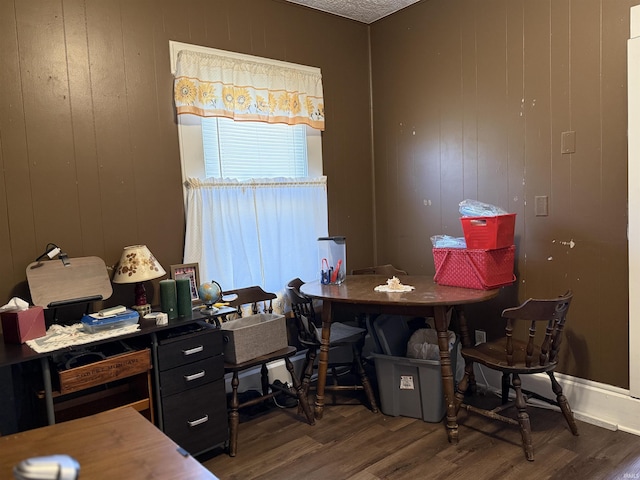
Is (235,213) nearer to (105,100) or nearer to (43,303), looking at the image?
(105,100)

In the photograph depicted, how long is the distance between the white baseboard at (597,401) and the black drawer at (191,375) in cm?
186

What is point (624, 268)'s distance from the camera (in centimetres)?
262

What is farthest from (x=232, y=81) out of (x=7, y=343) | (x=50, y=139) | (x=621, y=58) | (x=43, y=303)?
(x=621, y=58)

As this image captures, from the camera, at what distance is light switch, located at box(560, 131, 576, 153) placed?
2766 mm

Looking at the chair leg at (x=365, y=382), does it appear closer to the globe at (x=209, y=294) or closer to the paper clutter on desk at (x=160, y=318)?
the globe at (x=209, y=294)

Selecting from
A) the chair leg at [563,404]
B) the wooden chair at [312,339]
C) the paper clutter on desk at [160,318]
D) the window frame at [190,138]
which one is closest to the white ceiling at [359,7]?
the window frame at [190,138]

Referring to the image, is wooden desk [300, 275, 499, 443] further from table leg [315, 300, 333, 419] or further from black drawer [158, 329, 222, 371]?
black drawer [158, 329, 222, 371]

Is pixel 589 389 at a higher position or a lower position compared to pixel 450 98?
lower

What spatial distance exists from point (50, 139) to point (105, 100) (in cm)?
36

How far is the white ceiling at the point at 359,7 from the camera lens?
350 cm

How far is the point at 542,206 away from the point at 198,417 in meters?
2.26

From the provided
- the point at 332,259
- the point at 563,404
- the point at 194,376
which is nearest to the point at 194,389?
the point at 194,376

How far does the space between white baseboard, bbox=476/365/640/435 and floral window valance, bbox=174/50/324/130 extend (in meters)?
2.24

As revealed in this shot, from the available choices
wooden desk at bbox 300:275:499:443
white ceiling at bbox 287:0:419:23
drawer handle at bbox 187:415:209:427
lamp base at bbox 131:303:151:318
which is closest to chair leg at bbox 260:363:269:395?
wooden desk at bbox 300:275:499:443
